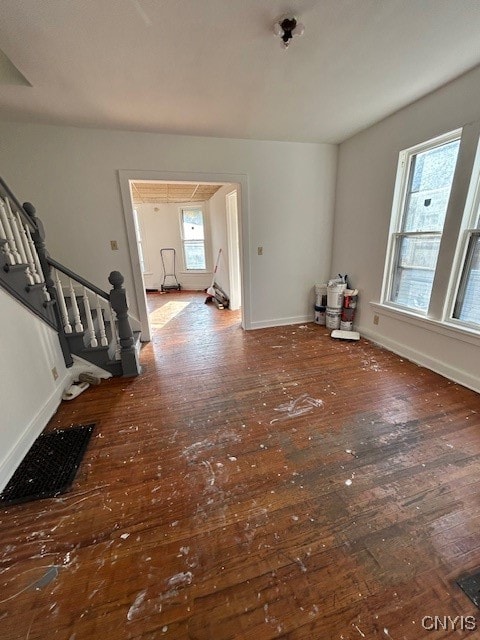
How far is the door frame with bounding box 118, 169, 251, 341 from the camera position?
3.07 m

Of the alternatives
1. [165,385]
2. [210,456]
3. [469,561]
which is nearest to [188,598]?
[210,456]

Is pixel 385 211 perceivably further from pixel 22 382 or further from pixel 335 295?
pixel 22 382

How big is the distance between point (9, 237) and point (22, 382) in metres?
1.06

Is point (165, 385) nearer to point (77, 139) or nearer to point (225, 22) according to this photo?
point (225, 22)

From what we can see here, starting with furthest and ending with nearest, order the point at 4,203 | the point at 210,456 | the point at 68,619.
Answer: the point at 4,203
the point at 210,456
the point at 68,619

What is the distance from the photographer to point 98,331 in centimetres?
286

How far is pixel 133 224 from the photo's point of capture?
10.4ft

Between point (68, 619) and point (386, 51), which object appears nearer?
point (68, 619)

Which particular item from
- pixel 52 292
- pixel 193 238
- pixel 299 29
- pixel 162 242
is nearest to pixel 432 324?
pixel 299 29

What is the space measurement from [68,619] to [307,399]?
1.78m

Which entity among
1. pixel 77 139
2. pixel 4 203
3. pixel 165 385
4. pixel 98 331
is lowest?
pixel 165 385

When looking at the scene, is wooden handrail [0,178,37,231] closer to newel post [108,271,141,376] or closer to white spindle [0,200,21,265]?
white spindle [0,200,21,265]

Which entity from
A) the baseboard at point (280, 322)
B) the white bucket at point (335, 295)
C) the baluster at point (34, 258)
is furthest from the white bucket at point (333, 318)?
the baluster at point (34, 258)

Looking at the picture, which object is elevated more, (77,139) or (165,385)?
(77,139)
